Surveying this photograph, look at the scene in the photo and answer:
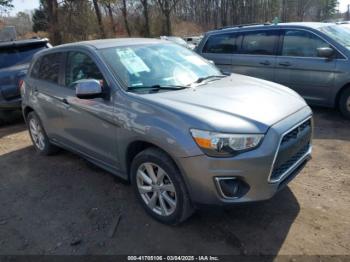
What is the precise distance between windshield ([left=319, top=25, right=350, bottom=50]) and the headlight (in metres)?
4.20

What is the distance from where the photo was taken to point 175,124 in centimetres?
295

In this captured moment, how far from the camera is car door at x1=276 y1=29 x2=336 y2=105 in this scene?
6180 mm

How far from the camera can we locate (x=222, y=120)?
287 centimetres

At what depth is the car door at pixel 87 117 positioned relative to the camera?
368cm

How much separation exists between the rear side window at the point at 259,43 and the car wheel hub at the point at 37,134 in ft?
14.3

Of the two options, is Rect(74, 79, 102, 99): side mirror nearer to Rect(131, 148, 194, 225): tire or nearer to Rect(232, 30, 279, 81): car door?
Rect(131, 148, 194, 225): tire

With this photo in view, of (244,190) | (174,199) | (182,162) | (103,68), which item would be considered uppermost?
(103,68)

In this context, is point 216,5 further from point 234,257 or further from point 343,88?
point 234,257

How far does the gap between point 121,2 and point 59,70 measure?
28441 mm

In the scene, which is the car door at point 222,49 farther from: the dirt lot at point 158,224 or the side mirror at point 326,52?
the dirt lot at point 158,224

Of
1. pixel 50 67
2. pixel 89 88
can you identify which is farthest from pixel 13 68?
pixel 89 88

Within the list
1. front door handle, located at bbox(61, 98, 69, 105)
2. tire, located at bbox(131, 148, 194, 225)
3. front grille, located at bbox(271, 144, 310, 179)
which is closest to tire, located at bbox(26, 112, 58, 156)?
front door handle, located at bbox(61, 98, 69, 105)

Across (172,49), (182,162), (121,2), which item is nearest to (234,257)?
(182,162)

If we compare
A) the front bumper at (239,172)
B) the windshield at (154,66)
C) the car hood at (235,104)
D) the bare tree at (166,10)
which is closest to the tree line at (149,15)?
the bare tree at (166,10)
